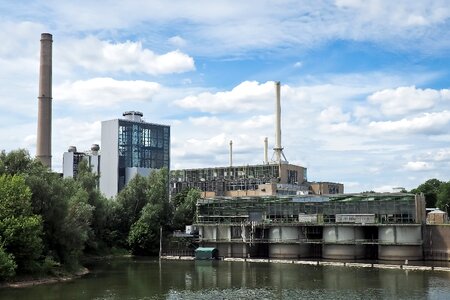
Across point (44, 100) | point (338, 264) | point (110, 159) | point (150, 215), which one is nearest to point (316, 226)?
point (338, 264)

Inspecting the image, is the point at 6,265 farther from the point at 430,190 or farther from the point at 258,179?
the point at 430,190

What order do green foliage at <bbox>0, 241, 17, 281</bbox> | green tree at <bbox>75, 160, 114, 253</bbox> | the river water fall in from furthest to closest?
1. green tree at <bbox>75, 160, 114, 253</bbox>
2. green foliage at <bbox>0, 241, 17, 281</bbox>
3. the river water

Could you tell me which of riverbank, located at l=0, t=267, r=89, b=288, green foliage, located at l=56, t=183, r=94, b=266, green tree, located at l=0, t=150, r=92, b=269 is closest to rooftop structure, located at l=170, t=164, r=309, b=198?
green foliage, located at l=56, t=183, r=94, b=266

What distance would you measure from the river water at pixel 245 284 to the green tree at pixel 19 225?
159 inches

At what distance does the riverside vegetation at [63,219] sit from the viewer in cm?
6341

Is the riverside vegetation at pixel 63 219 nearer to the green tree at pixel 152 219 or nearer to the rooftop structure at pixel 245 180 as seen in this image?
the green tree at pixel 152 219

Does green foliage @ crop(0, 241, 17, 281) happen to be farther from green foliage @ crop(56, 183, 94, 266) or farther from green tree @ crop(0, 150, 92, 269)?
green foliage @ crop(56, 183, 94, 266)

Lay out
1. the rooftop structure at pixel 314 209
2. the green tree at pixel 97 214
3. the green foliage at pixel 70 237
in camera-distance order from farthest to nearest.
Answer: the green tree at pixel 97 214
the rooftop structure at pixel 314 209
the green foliage at pixel 70 237

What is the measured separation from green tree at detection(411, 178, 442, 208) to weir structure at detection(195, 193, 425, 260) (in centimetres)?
6552

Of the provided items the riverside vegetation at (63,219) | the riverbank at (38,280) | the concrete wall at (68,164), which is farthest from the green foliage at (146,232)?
the concrete wall at (68,164)

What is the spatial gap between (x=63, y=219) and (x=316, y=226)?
4770 centimetres

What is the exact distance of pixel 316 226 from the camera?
102 m

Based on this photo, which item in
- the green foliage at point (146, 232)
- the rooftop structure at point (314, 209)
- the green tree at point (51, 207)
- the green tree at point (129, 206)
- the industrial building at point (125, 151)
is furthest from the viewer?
the industrial building at point (125, 151)

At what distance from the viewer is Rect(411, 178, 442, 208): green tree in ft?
534
